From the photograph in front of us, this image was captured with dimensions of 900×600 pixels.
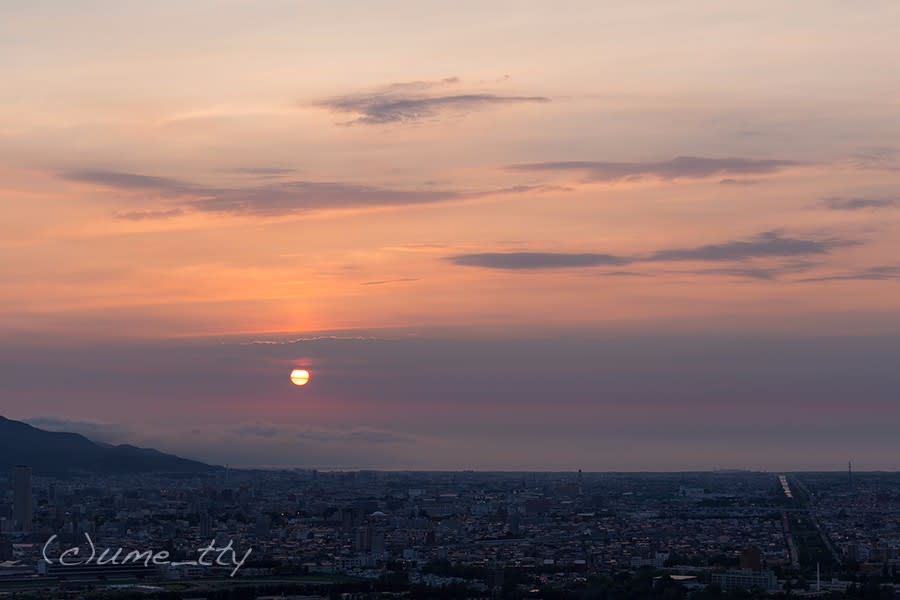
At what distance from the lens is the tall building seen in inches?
4417

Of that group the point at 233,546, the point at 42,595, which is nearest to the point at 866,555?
the point at 233,546

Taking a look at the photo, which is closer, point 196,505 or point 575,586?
point 575,586

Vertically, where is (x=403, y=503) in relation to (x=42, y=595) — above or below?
above

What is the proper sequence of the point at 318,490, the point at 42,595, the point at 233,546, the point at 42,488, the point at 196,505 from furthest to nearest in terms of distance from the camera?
1. the point at 318,490
2. the point at 42,488
3. the point at 196,505
4. the point at 233,546
5. the point at 42,595

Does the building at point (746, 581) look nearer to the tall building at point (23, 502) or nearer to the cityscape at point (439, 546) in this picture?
the cityscape at point (439, 546)

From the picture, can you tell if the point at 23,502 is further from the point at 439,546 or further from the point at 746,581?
the point at 746,581

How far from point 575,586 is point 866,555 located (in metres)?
28.1

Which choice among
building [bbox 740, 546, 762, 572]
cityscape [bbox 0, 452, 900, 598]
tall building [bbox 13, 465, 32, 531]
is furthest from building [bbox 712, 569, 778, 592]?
tall building [bbox 13, 465, 32, 531]

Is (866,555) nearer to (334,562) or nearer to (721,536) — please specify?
(721,536)

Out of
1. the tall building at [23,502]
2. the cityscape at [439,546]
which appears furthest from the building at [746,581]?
the tall building at [23,502]

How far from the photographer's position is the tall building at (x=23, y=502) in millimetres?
112188

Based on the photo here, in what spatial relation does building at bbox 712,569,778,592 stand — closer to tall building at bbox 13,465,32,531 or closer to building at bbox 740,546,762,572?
building at bbox 740,546,762,572

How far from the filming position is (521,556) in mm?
95938

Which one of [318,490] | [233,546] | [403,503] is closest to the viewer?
[233,546]
